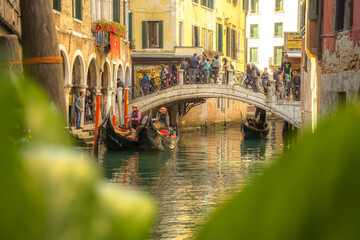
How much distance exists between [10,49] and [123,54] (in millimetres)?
15988

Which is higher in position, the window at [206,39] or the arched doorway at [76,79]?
the window at [206,39]

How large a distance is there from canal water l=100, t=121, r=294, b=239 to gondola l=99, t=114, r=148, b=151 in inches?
10.7

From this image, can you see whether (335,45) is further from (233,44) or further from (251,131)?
(233,44)

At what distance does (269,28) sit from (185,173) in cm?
2798

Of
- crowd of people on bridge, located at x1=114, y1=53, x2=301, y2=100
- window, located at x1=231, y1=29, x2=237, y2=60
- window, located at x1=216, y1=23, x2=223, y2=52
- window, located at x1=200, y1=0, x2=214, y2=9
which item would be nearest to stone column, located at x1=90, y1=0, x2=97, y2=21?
crowd of people on bridge, located at x1=114, y1=53, x2=301, y2=100

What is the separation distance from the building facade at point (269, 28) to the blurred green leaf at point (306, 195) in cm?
3852

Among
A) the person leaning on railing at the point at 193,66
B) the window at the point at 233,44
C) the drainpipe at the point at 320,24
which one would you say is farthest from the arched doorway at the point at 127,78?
the drainpipe at the point at 320,24

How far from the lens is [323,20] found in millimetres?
8445

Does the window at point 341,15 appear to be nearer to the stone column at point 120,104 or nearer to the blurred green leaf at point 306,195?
the blurred green leaf at point 306,195

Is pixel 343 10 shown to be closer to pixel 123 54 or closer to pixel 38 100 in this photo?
pixel 38 100

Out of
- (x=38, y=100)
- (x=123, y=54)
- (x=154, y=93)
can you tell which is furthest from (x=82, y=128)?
(x=38, y=100)

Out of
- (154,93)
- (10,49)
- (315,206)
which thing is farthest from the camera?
(154,93)

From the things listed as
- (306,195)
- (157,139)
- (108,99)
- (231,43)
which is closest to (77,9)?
(157,139)

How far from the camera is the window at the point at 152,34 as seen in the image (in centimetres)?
2264
